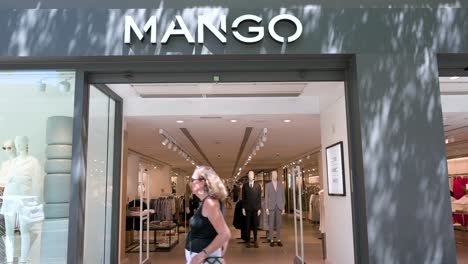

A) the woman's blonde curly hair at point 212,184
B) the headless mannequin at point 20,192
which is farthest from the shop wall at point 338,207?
the headless mannequin at point 20,192

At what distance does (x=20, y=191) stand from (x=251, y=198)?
6.09 meters

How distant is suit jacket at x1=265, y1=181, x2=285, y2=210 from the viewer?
9000 millimetres

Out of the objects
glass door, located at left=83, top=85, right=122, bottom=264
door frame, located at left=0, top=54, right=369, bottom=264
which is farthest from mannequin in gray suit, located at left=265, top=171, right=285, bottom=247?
door frame, located at left=0, top=54, right=369, bottom=264

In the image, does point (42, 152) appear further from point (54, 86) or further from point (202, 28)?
point (202, 28)

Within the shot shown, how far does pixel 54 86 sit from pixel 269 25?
1850 mm

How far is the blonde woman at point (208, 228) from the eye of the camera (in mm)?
2596

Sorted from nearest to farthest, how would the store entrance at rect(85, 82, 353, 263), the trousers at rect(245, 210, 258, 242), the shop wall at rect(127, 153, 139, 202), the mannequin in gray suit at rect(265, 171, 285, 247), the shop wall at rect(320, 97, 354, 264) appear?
the shop wall at rect(320, 97, 354, 264)
the store entrance at rect(85, 82, 353, 263)
the mannequin in gray suit at rect(265, 171, 285, 247)
the trousers at rect(245, 210, 258, 242)
the shop wall at rect(127, 153, 139, 202)

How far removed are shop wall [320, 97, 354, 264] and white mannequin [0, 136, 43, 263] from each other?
3.45 meters

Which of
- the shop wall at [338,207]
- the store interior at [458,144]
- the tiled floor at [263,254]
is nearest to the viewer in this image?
the store interior at [458,144]

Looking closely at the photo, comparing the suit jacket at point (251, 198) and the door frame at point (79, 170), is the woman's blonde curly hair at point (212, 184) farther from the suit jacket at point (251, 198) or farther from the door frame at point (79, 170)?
the suit jacket at point (251, 198)

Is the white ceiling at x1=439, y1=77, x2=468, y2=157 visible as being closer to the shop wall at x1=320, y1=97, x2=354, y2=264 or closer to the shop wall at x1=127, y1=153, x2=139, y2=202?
the shop wall at x1=320, y1=97, x2=354, y2=264

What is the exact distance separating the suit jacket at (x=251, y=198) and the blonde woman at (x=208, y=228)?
651 centimetres

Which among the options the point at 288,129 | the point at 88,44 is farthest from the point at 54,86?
the point at 288,129

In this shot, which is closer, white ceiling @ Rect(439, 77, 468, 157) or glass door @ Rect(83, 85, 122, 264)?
glass door @ Rect(83, 85, 122, 264)
